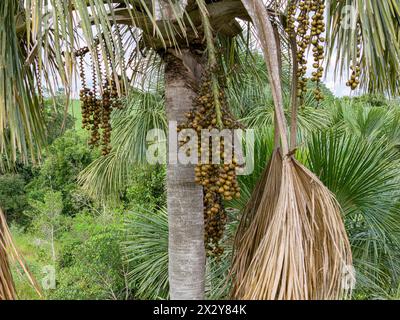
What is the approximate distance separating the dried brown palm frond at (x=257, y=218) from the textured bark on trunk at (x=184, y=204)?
0.29 metres

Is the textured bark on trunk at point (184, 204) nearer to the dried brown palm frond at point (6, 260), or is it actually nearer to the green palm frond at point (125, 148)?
the dried brown palm frond at point (6, 260)

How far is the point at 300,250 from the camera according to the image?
4.14ft

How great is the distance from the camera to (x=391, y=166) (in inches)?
113

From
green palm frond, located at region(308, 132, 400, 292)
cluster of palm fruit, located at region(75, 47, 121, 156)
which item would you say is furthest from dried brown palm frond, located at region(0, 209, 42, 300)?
green palm frond, located at region(308, 132, 400, 292)

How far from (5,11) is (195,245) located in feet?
3.67

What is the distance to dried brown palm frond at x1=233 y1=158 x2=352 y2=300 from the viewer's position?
125 centimetres

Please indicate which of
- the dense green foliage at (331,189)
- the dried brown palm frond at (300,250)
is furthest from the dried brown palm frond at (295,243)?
the dense green foliage at (331,189)

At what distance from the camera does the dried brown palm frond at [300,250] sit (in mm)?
1246

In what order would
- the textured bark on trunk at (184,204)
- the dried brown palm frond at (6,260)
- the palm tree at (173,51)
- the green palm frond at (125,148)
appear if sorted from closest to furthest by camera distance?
the dried brown palm frond at (6,260), the palm tree at (173,51), the textured bark on trunk at (184,204), the green palm frond at (125,148)

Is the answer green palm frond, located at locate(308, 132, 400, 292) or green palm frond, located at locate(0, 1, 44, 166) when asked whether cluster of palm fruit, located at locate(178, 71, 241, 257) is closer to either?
green palm frond, located at locate(0, 1, 44, 166)

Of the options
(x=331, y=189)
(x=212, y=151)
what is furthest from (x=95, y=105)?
(x=331, y=189)

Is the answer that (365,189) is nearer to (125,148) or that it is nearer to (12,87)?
(12,87)

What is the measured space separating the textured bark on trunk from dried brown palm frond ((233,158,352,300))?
0.56m

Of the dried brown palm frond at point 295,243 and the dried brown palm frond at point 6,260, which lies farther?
the dried brown palm frond at point 295,243
